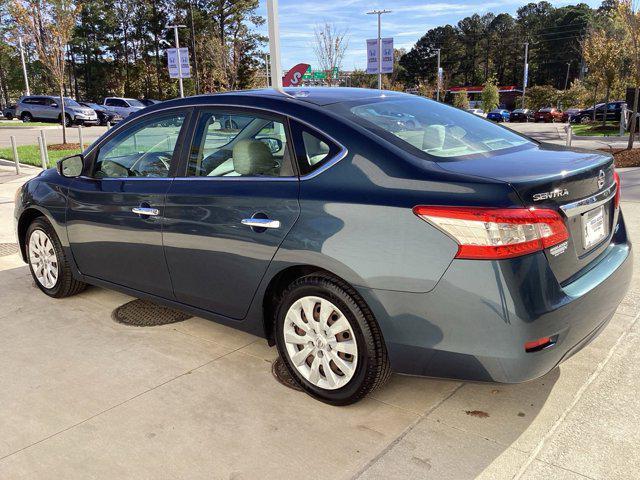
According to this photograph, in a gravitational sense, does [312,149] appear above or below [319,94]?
below

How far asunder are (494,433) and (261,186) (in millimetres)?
1730

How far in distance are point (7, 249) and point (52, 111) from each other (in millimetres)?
32924

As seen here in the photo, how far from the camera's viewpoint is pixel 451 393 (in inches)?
121

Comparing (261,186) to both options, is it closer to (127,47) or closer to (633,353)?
(633,353)

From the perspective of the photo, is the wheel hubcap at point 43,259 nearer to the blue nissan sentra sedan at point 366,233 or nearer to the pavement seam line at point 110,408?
the blue nissan sentra sedan at point 366,233

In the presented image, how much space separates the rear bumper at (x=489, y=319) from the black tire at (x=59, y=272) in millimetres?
2968

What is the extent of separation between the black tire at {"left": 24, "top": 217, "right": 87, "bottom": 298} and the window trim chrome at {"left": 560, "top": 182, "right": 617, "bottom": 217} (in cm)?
374

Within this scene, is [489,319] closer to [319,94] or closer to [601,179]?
[601,179]

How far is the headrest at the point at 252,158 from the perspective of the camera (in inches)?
123

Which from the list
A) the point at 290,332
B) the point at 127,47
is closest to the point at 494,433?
the point at 290,332

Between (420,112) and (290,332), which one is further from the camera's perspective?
(420,112)

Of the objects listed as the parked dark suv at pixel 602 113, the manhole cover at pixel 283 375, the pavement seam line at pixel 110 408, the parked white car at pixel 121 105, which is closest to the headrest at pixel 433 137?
the manhole cover at pixel 283 375

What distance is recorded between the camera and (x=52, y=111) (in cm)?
3534

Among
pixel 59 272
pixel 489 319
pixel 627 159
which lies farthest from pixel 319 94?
pixel 627 159
